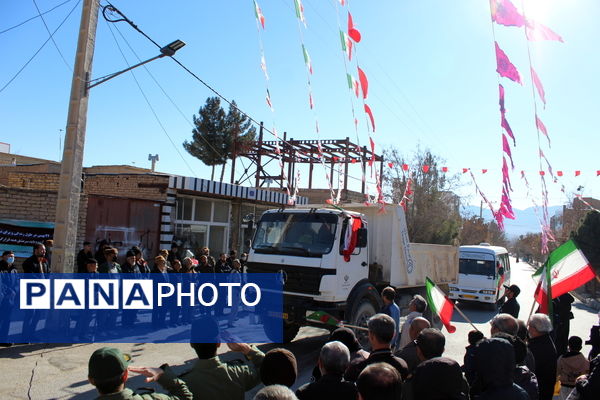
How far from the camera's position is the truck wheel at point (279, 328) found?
8594mm

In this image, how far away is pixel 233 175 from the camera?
26641mm

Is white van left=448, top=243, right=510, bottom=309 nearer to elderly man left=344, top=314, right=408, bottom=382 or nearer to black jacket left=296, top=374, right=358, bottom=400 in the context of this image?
elderly man left=344, top=314, right=408, bottom=382

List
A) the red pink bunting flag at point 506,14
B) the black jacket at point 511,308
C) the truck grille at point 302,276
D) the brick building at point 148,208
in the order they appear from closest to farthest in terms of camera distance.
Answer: the red pink bunting flag at point 506,14
the black jacket at point 511,308
the truck grille at point 302,276
the brick building at point 148,208

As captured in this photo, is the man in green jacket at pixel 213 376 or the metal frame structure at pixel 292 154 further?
the metal frame structure at pixel 292 154

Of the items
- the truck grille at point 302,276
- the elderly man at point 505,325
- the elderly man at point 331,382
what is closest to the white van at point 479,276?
the truck grille at point 302,276

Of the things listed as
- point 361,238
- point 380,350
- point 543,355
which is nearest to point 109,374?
point 380,350

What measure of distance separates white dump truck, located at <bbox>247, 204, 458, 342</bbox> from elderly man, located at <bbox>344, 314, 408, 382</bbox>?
4247 millimetres

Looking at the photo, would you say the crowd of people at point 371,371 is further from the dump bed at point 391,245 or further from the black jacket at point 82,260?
the black jacket at point 82,260

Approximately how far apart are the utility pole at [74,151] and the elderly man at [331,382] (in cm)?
725

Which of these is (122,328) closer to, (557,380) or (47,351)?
(47,351)

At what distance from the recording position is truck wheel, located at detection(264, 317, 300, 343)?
859 cm

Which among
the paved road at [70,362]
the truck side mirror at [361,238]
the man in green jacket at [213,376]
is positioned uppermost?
the truck side mirror at [361,238]

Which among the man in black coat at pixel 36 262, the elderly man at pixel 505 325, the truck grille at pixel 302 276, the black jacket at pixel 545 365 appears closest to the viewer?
the elderly man at pixel 505 325

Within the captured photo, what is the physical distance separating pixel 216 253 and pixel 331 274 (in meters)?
11.3
